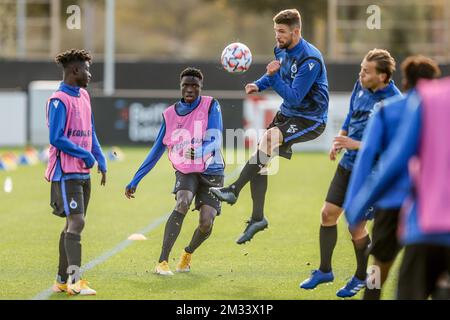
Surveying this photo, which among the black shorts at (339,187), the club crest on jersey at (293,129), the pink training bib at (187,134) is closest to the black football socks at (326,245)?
the black shorts at (339,187)

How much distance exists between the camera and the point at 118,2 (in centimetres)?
6331

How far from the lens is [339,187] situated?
27.6 feet

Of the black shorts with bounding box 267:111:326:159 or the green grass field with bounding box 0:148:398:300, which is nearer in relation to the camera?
the green grass field with bounding box 0:148:398:300

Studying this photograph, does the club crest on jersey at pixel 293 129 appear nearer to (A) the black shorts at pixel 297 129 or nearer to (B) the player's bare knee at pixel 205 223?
(A) the black shorts at pixel 297 129

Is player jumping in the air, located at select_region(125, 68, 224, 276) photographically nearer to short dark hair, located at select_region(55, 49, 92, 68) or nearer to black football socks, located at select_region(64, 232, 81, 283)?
black football socks, located at select_region(64, 232, 81, 283)

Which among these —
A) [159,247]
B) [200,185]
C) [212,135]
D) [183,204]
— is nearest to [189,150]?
[212,135]

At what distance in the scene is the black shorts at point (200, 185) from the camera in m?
9.80

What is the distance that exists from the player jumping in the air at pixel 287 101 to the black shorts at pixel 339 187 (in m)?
1.26

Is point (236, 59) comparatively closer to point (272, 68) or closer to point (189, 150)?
A: point (272, 68)

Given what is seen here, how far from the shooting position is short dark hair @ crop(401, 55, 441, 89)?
19.7 ft

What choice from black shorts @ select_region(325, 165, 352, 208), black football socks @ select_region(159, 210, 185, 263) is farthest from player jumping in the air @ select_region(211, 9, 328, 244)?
black shorts @ select_region(325, 165, 352, 208)

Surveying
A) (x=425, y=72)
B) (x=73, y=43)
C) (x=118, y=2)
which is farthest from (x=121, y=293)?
(x=118, y=2)

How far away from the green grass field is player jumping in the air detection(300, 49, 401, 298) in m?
0.24

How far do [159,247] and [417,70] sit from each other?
19.7ft
